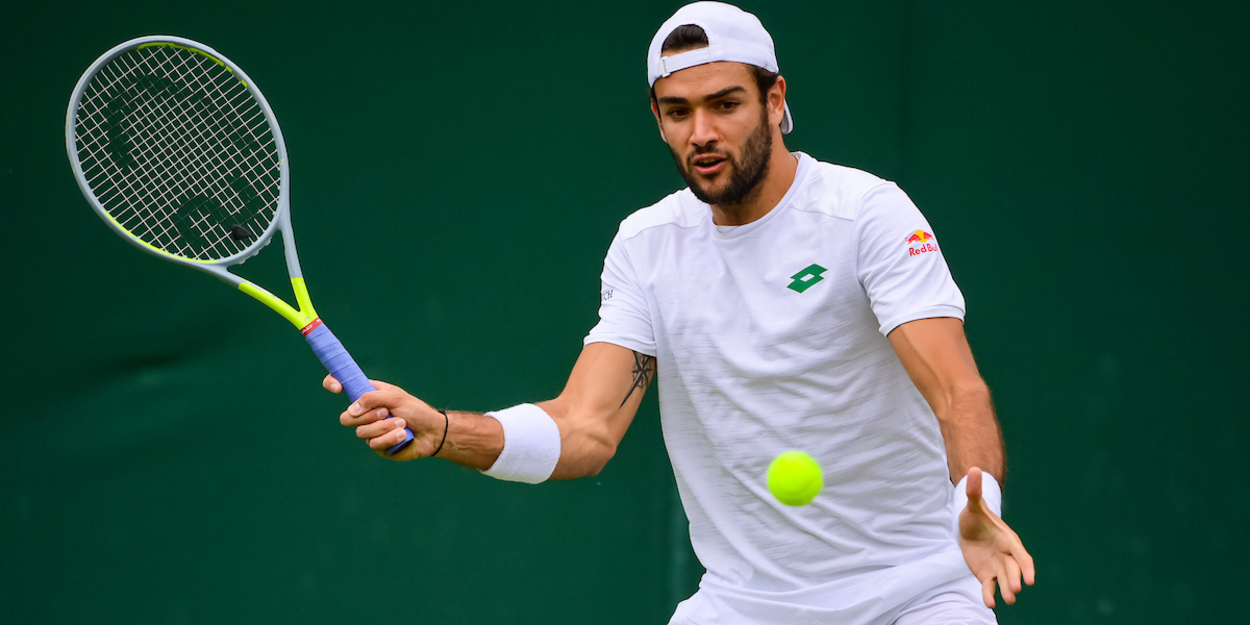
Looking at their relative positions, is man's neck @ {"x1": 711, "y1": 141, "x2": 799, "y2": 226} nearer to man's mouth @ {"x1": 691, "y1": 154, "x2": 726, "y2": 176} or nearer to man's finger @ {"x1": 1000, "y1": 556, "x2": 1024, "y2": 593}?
man's mouth @ {"x1": 691, "y1": 154, "x2": 726, "y2": 176}

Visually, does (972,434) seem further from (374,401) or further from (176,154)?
(176,154)

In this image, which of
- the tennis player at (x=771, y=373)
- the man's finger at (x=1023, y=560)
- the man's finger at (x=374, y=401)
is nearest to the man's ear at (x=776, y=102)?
the tennis player at (x=771, y=373)

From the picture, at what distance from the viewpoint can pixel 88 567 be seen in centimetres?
315

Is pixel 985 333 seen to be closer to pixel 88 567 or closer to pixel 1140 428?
pixel 1140 428

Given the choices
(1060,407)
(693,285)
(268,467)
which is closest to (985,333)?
(1060,407)

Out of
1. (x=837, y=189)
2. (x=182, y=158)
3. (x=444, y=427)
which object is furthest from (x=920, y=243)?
(x=182, y=158)

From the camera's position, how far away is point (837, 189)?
239 centimetres

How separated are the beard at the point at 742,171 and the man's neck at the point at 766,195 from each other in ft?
0.06

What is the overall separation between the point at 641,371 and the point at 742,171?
1.50 ft

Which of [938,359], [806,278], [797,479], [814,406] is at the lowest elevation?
[797,479]

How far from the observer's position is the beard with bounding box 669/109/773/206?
235 cm

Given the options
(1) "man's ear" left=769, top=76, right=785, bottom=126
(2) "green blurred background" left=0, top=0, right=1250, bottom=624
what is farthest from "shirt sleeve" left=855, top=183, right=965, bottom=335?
(2) "green blurred background" left=0, top=0, right=1250, bottom=624

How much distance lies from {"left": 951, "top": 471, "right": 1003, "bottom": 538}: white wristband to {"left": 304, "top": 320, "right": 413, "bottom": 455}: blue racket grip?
2.77 ft

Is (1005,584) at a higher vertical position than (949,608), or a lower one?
higher
